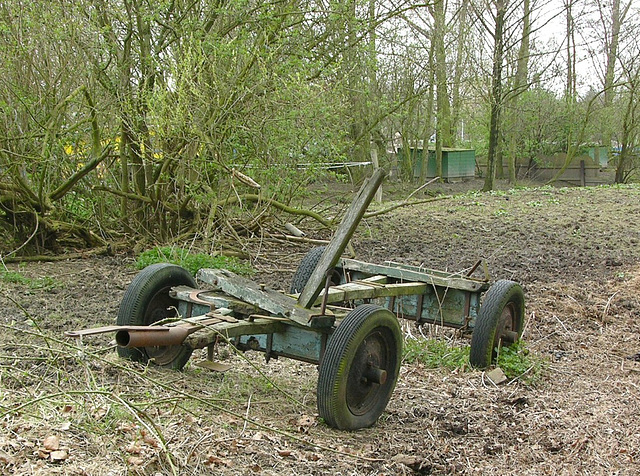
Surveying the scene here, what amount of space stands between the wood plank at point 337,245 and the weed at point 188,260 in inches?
173

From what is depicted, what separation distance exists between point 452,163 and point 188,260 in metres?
20.7

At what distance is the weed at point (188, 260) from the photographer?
937 centimetres

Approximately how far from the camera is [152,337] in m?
4.16

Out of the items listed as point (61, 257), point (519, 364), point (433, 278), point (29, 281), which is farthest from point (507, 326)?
point (61, 257)

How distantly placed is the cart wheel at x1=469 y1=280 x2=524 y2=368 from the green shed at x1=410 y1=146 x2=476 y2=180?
70.5 ft

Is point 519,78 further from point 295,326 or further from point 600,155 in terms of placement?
point 295,326

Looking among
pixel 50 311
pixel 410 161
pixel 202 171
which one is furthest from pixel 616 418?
pixel 410 161

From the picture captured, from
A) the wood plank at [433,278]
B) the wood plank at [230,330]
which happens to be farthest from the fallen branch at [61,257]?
the wood plank at [230,330]

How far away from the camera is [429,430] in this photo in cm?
487

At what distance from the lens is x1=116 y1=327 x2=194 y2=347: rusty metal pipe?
4.07 metres

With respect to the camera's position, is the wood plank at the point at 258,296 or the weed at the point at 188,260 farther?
the weed at the point at 188,260

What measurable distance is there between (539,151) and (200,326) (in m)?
27.5

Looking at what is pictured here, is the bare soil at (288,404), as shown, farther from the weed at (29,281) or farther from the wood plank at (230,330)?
the wood plank at (230,330)

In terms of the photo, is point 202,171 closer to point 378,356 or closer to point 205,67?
point 205,67
